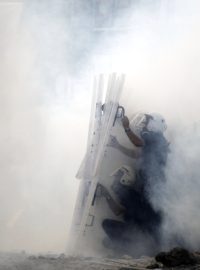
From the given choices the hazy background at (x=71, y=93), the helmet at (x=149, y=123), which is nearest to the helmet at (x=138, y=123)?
the helmet at (x=149, y=123)

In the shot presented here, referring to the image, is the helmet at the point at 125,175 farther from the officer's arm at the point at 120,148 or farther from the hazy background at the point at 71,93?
the hazy background at the point at 71,93

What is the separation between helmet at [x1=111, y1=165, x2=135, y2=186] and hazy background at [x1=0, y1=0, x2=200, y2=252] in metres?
0.33

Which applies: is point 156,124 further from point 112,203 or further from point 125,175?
point 112,203

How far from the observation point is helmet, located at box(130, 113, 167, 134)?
5.43 m

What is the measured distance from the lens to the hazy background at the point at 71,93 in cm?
564

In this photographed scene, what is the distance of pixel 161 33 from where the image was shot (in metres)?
6.63

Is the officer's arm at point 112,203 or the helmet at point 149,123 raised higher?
the helmet at point 149,123


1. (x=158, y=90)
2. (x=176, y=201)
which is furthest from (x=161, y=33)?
(x=176, y=201)

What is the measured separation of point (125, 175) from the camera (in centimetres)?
534

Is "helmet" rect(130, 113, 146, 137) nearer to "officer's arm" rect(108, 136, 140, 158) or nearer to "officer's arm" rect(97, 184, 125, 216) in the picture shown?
"officer's arm" rect(108, 136, 140, 158)

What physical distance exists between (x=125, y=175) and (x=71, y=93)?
2034 mm

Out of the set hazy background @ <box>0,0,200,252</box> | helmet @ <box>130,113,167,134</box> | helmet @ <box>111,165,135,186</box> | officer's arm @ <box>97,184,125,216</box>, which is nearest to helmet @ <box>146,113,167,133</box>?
helmet @ <box>130,113,167,134</box>

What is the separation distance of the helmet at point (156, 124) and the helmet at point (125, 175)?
0.49m

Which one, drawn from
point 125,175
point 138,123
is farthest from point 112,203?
point 138,123
